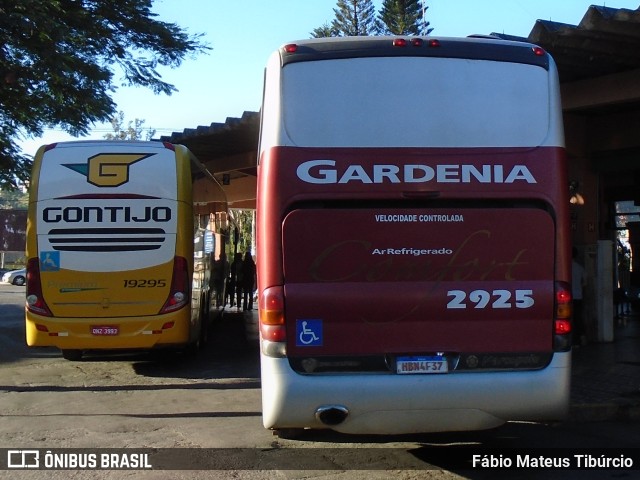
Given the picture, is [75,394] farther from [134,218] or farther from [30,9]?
[30,9]

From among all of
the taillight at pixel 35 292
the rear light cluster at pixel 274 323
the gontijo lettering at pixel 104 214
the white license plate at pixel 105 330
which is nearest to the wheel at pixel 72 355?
the taillight at pixel 35 292

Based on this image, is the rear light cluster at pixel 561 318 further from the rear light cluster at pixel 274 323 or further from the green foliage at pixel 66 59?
the green foliage at pixel 66 59

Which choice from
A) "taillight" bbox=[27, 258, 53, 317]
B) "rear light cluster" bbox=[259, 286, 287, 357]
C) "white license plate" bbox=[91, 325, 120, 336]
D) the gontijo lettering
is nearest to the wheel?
"taillight" bbox=[27, 258, 53, 317]

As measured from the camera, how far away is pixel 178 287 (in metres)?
11.5

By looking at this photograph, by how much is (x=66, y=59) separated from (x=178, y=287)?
6251 millimetres

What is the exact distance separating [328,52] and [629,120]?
33.6ft

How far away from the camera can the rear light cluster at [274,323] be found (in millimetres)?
5797

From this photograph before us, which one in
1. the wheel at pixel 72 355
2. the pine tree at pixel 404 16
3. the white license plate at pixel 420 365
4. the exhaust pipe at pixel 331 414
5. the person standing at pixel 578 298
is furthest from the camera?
the pine tree at pixel 404 16

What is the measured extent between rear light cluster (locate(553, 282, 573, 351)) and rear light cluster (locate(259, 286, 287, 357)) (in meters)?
2.16

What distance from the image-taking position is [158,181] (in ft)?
37.8

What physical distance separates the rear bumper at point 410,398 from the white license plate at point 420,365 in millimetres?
54

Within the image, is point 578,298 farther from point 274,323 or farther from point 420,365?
point 274,323

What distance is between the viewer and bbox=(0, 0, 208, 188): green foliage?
48.1 feet

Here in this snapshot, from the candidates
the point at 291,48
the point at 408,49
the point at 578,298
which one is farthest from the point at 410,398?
the point at 578,298
